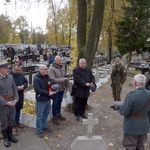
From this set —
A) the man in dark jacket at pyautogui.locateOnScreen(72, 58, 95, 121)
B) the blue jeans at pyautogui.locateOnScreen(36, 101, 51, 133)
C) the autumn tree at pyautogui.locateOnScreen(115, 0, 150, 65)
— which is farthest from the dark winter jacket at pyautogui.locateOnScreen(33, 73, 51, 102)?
the autumn tree at pyautogui.locateOnScreen(115, 0, 150, 65)

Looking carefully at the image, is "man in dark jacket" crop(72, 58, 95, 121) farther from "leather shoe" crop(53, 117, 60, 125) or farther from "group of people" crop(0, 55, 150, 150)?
"leather shoe" crop(53, 117, 60, 125)

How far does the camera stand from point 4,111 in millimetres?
4184

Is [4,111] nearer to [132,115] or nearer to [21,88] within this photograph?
[21,88]

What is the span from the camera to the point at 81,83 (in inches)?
223

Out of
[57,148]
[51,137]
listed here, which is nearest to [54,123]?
[51,137]

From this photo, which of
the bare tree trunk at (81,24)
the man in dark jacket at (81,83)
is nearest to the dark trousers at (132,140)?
the man in dark jacket at (81,83)

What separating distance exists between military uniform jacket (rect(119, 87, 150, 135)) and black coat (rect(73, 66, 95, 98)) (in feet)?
7.53

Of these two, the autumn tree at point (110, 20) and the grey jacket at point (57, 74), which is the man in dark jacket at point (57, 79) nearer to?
the grey jacket at point (57, 74)

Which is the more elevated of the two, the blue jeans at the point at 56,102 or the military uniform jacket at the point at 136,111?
the military uniform jacket at the point at 136,111

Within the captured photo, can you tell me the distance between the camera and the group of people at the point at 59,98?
343 centimetres

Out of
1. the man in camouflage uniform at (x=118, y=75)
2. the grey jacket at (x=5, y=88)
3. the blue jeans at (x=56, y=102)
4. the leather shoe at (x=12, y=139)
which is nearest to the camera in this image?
the grey jacket at (x=5, y=88)

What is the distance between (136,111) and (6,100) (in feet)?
8.38

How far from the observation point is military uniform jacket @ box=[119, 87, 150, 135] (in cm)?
336

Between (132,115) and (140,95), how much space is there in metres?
0.39
